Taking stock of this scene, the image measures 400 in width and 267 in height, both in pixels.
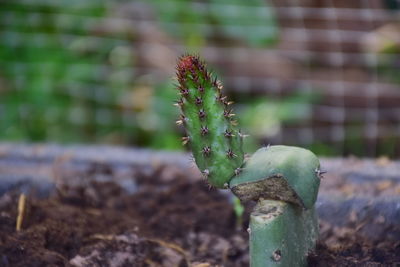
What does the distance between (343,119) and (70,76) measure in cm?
168

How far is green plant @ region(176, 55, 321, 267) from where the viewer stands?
4.74 feet

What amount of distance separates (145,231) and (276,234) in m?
0.56

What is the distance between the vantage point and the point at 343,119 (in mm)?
4652

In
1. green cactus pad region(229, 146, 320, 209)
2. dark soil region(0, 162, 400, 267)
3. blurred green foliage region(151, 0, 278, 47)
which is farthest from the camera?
blurred green foliage region(151, 0, 278, 47)

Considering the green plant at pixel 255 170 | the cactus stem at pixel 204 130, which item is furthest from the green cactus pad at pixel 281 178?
the cactus stem at pixel 204 130

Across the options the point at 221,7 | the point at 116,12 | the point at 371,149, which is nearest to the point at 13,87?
the point at 116,12

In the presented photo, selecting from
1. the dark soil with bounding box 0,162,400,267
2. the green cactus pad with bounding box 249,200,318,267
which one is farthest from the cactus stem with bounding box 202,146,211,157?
the dark soil with bounding box 0,162,400,267

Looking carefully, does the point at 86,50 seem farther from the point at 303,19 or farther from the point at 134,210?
the point at 134,210

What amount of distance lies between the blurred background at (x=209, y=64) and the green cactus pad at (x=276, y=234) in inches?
102

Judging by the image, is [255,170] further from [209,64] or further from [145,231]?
[209,64]

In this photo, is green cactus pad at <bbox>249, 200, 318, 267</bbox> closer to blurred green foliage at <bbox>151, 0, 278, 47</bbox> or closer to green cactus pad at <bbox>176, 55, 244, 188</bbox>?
green cactus pad at <bbox>176, 55, 244, 188</bbox>

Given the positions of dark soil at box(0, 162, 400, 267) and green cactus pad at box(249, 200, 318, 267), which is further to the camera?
dark soil at box(0, 162, 400, 267)

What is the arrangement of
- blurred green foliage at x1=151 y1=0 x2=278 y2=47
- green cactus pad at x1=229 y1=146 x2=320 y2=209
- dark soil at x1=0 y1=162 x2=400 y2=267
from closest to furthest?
green cactus pad at x1=229 y1=146 x2=320 y2=209, dark soil at x1=0 y1=162 x2=400 y2=267, blurred green foliage at x1=151 y1=0 x2=278 y2=47

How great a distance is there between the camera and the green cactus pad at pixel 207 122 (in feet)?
4.78
